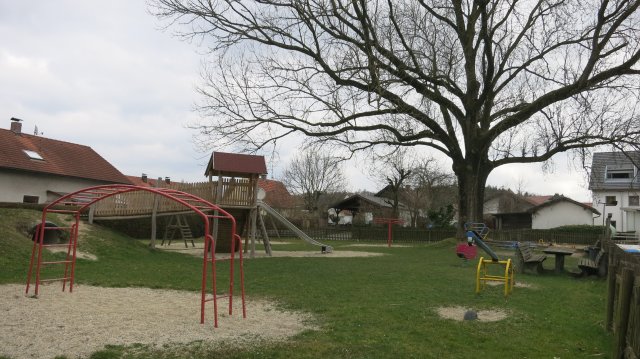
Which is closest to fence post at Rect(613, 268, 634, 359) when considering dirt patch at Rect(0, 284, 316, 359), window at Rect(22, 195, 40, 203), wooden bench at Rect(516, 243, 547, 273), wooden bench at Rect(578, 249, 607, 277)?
dirt patch at Rect(0, 284, 316, 359)

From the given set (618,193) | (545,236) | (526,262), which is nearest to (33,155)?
(526,262)

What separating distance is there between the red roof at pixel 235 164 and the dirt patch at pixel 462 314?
522 inches

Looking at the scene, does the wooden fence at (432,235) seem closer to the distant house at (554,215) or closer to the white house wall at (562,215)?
the distant house at (554,215)

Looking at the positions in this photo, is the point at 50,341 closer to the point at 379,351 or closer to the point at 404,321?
the point at 379,351

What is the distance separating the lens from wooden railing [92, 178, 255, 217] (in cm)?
2088

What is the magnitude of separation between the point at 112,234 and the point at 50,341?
1499 cm

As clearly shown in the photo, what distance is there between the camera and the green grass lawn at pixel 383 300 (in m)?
6.28

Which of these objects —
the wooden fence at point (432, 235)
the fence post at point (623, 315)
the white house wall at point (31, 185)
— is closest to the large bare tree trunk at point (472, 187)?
the wooden fence at point (432, 235)

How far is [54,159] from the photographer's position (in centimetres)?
3145

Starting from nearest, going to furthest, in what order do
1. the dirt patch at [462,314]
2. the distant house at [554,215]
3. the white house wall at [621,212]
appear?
the dirt patch at [462,314] < the white house wall at [621,212] < the distant house at [554,215]

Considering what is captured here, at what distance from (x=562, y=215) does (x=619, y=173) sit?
22.5 feet

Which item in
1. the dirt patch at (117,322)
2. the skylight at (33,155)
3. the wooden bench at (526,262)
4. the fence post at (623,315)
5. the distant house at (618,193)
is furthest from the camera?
the distant house at (618,193)

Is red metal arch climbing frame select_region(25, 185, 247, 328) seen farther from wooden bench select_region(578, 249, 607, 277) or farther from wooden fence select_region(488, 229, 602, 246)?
wooden fence select_region(488, 229, 602, 246)

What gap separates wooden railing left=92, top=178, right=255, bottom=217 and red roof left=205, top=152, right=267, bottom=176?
47cm
